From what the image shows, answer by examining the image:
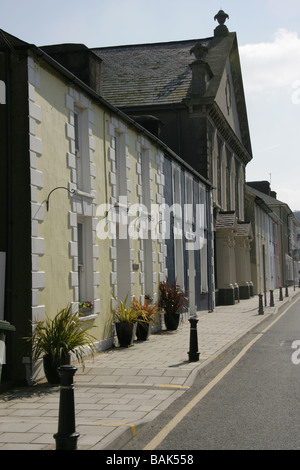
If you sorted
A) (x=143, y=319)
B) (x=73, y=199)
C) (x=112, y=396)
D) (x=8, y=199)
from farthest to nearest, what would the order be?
(x=143, y=319) < (x=73, y=199) < (x=8, y=199) < (x=112, y=396)

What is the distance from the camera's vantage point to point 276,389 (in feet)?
31.3

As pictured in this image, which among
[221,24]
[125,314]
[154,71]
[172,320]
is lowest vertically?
[172,320]

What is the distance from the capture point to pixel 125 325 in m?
14.6

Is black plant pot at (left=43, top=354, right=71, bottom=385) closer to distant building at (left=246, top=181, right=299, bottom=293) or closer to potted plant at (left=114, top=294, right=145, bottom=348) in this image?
potted plant at (left=114, top=294, right=145, bottom=348)

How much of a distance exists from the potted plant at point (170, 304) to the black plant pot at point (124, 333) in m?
4.48

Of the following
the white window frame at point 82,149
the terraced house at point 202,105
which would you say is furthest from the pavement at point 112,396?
the terraced house at point 202,105

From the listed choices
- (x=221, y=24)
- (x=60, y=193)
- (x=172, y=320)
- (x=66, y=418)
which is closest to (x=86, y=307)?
(x=60, y=193)

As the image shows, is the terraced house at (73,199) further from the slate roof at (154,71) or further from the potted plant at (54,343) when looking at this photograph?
the slate roof at (154,71)

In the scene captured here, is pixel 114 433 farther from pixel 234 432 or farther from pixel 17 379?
pixel 17 379

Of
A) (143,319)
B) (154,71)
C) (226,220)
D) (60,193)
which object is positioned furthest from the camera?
(154,71)

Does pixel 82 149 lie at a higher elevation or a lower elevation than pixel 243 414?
higher

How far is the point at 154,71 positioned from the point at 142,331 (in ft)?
69.3

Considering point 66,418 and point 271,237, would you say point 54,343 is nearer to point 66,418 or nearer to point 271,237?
point 66,418

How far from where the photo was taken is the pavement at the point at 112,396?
662 cm
